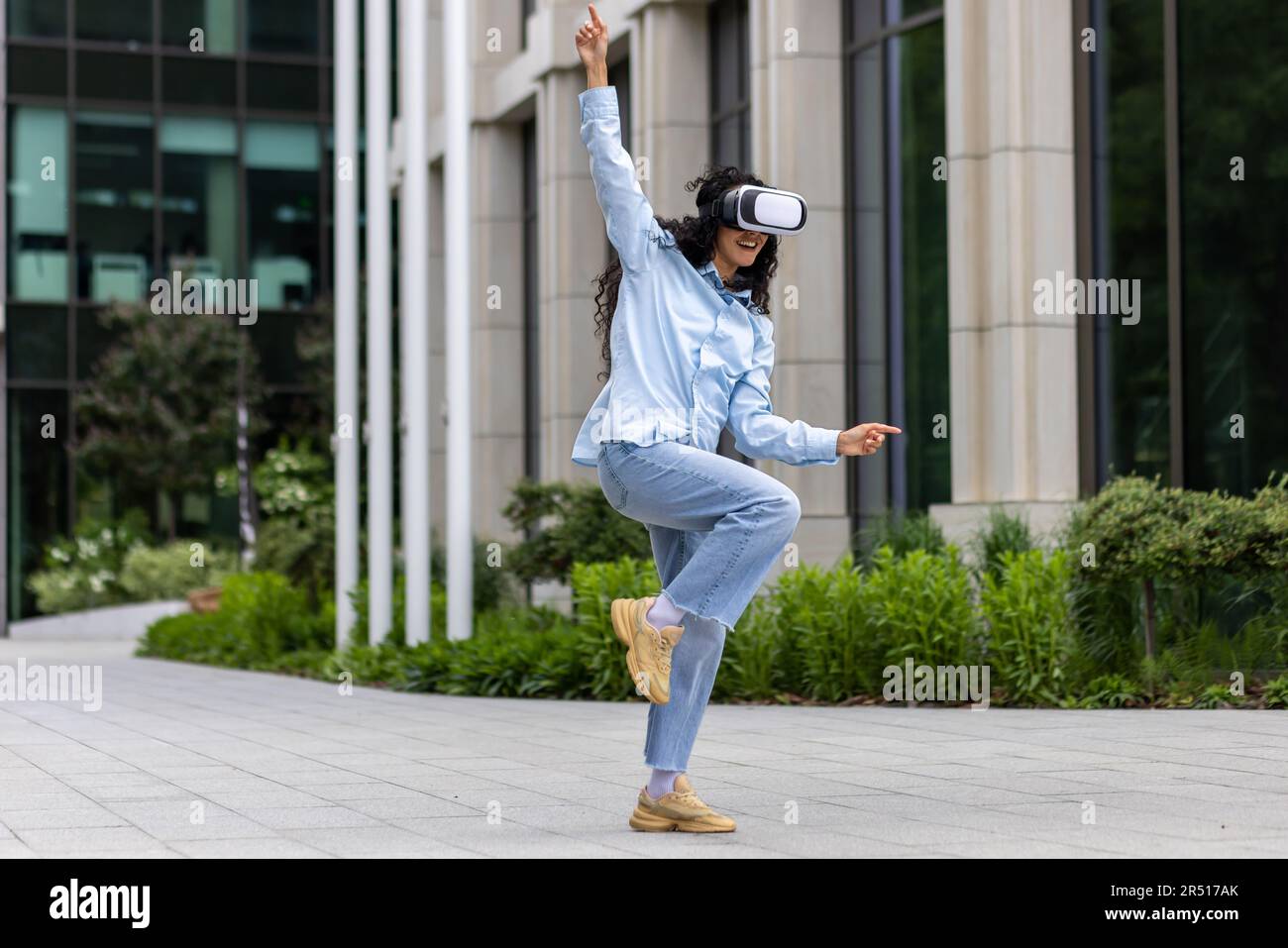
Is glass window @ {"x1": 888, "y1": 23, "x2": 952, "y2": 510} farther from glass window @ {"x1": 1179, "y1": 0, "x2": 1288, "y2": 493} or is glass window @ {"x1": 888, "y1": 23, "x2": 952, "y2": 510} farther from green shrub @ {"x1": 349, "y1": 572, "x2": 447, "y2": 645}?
green shrub @ {"x1": 349, "y1": 572, "x2": 447, "y2": 645}

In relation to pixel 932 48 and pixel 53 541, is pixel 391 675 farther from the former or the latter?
pixel 53 541

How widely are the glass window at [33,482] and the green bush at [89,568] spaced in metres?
0.82

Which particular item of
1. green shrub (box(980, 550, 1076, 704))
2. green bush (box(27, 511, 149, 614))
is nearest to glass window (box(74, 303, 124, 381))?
green bush (box(27, 511, 149, 614))

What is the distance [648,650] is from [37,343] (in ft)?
83.1

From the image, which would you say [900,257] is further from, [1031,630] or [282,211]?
[282,211]

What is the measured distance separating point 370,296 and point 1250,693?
802cm

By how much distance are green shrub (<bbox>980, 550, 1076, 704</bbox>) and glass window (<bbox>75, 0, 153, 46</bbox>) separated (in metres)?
22.5

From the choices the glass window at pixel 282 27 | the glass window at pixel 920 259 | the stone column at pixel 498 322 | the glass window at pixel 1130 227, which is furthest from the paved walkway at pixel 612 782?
the glass window at pixel 282 27

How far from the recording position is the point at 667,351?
235 inches

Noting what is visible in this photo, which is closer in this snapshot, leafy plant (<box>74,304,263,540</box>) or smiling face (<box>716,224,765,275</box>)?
smiling face (<box>716,224,765,275</box>)

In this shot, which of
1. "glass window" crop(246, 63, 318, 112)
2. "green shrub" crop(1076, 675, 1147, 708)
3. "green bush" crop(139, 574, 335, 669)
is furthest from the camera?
"glass window" crop(246, 63, 318, 112)

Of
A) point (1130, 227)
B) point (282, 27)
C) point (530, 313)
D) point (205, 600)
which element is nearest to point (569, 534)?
point (1130, 227)

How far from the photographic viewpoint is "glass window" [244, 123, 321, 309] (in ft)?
99.4

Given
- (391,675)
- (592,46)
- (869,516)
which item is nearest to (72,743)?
(391,675)
